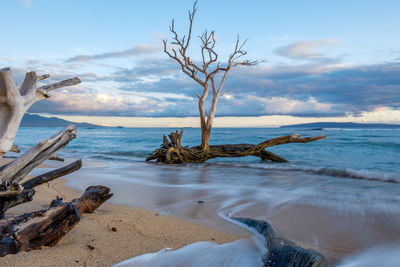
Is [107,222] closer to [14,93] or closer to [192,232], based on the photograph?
[192,232]

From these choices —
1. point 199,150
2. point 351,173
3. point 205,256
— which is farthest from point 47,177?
point 199,150

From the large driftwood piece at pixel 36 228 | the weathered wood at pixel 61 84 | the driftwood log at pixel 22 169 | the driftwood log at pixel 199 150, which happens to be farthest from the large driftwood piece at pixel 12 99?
the driftwood log at pixel 199 150

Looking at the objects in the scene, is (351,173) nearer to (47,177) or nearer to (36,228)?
(47,177)

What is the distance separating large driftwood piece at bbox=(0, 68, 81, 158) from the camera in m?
1.90

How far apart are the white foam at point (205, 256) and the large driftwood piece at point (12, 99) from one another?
4.09ft

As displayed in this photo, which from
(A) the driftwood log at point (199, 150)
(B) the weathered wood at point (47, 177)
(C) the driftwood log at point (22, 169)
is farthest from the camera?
(A) the driftwood log at point (199, 150)

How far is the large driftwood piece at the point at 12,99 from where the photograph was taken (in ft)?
6.25

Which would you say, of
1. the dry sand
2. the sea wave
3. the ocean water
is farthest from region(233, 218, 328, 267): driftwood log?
the sea wave

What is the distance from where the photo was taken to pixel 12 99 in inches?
77.9

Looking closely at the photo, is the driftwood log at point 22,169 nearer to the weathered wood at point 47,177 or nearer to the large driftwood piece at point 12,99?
the large driftwood piece at point 12,99

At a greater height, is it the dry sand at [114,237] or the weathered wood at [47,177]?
the weathered wood at [47,177]

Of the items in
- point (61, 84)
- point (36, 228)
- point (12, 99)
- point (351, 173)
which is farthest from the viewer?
point (351, 173)

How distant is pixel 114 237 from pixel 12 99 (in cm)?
158

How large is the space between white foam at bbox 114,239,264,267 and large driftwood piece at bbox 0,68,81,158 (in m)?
1.25
